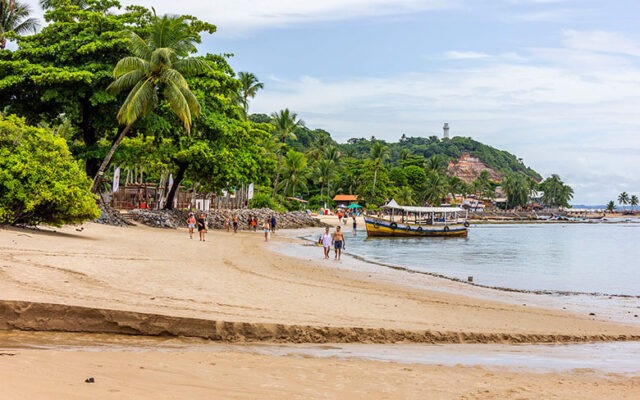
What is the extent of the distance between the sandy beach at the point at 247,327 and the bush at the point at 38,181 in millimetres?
3042

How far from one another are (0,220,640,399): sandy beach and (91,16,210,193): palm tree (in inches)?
482

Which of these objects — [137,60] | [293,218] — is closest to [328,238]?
[137,60]

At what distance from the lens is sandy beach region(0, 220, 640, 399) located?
5484 millimetres

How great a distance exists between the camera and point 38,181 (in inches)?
803

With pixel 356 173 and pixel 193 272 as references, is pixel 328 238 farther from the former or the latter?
pixel 356 173


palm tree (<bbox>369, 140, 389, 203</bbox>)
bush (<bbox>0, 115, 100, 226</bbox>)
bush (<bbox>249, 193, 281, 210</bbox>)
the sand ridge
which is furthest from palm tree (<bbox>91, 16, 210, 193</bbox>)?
palm tree (<bbox>369, 140, 389, 203</bbox>)

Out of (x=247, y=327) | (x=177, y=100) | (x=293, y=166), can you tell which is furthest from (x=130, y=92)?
(x=293, y=166)

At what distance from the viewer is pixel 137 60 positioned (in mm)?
28250

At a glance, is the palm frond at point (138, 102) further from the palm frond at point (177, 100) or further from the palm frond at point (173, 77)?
the palm frond at point (177, 100)

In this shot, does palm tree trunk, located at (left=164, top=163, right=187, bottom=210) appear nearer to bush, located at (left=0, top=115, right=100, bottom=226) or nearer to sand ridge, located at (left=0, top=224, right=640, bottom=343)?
bush, located at (left=0, top=115, right=100, bottom=226)

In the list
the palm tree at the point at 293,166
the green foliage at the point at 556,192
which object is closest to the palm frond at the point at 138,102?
the palm tree at the point at 293,166

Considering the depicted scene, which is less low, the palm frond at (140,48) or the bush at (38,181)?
the palm frond at (140,48)

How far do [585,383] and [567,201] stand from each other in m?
189

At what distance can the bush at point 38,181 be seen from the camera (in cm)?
1995
